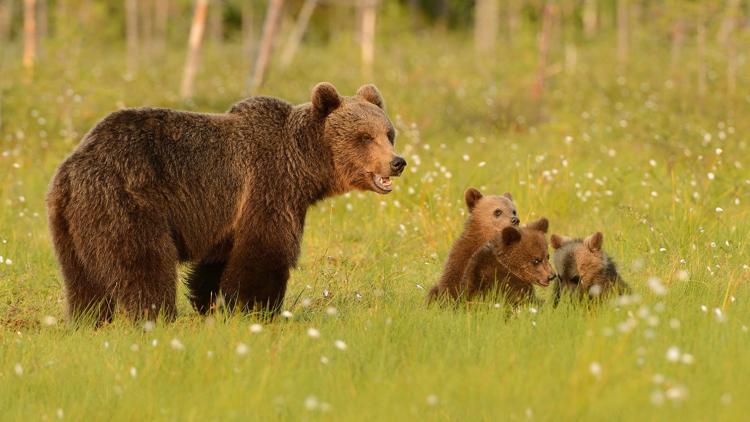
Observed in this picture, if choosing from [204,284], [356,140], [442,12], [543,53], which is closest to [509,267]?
[356,140]

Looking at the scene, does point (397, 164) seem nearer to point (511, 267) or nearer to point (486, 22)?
point (511, 267)

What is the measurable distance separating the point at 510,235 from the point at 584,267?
0.64 metres

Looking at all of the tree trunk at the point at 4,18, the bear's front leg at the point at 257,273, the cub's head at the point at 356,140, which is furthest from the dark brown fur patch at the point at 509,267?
the tree trunk at the point at 4,18

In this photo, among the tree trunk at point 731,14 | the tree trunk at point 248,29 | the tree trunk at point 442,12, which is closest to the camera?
the tree trunk at point 731,14

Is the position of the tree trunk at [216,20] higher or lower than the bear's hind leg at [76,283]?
lower

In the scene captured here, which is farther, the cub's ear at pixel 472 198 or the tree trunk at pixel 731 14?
the tree trunk at pixel 731 14

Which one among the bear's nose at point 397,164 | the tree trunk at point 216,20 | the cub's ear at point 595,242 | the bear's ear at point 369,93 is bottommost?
the tree trunk at point 216,20

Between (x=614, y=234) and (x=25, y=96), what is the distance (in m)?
12.1

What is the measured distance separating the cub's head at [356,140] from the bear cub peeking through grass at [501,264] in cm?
83

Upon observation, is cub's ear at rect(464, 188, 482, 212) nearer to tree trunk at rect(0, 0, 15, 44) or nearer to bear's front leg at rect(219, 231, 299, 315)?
bear's front leg at rect(219, 231, 299, 315)

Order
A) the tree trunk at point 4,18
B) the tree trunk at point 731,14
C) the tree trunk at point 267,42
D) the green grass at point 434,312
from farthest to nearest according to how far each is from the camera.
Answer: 1. the tree trunk at point 4,18
2. the tree trunk at point 267,42
3. the tree trunk at point 731,14
4. the green grass at point 434,312

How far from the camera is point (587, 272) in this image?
6992 mm

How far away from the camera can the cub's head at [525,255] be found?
6805 millimetres

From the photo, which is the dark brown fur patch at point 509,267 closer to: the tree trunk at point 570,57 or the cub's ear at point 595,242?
the cub's ear at point 595,242
